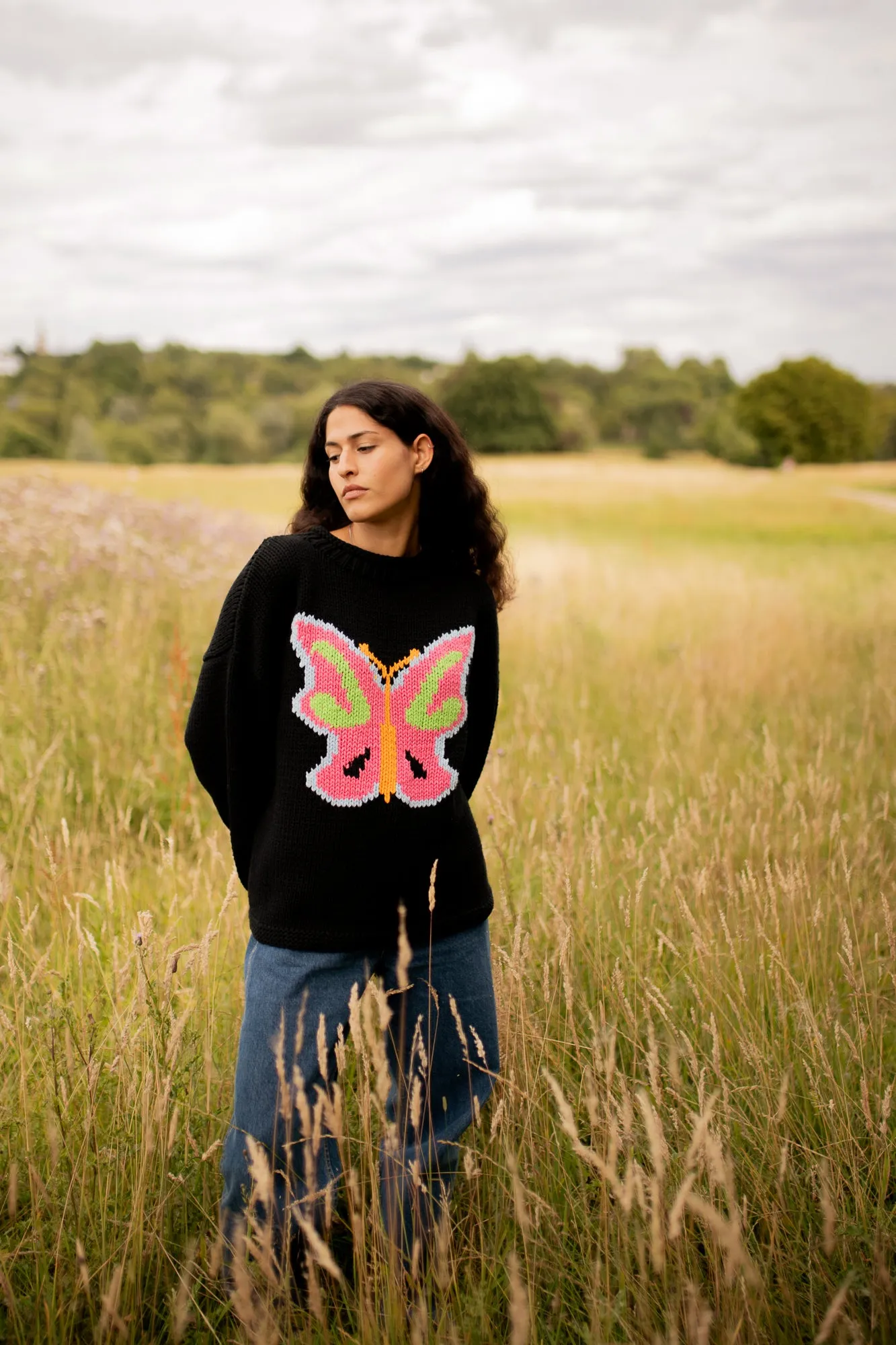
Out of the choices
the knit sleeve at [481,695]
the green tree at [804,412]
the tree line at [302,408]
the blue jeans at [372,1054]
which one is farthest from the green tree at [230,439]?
the blue jeans at [372,1054]

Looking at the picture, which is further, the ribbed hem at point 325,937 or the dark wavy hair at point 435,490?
the dark wavy hair at point 435,490

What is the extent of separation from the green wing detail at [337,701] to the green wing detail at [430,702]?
0.28 ft

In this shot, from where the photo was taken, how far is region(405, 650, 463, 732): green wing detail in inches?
66.7

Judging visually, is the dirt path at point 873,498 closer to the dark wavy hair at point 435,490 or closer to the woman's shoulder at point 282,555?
the dark wavy hair at point 435,490

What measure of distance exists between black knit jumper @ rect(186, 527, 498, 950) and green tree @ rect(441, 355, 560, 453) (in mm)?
33751

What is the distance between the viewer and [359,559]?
170cm

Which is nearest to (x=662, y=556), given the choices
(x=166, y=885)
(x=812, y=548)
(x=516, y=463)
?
(x=812, y=548)

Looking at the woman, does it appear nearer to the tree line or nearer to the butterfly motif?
the butterfly motif

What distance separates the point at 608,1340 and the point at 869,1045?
1.07 meters

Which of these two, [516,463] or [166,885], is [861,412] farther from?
[166,885]

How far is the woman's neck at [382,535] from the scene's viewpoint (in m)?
1.73

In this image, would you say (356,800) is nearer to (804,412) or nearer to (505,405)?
(804,412)

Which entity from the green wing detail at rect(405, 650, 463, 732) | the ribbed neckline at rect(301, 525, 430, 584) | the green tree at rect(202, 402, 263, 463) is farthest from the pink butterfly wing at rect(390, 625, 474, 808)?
the green tree at rect(202, 402, 263, 463)

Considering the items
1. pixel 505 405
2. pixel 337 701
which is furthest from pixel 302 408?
pixel 337 701
